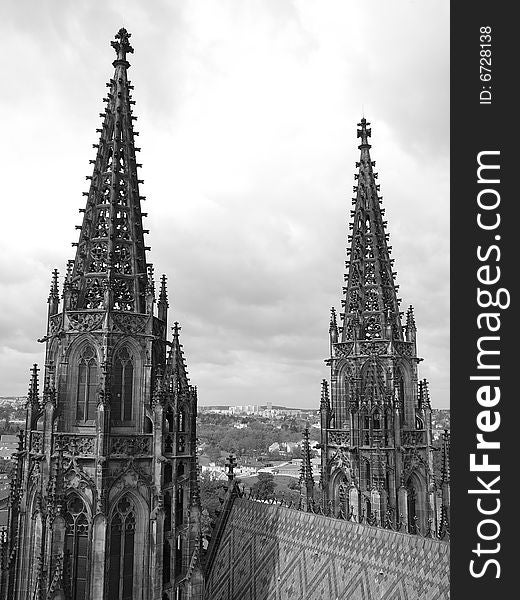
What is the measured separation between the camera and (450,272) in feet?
37.3

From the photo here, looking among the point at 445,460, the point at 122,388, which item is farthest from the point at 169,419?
the point at 445,460

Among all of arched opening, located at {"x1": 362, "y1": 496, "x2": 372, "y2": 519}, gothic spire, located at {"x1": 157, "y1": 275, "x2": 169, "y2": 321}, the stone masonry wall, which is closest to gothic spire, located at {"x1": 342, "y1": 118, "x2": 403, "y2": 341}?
arched opening, located at {"x1": 362, "y1": 496, "x2": 372, "y2": 519}

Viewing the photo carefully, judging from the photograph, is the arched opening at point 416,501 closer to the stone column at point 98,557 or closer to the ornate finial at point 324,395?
the ornate finial at point 324,395

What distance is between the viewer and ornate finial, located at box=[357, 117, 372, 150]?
40031 mm

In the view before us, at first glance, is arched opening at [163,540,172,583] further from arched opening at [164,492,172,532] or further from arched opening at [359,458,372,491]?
arched opening at [359,458,372,491]

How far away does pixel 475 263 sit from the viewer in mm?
11195

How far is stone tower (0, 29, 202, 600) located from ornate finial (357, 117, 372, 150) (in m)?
20.0

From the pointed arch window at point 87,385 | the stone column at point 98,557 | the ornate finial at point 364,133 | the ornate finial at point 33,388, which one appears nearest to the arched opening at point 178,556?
the stone column at point 98,557

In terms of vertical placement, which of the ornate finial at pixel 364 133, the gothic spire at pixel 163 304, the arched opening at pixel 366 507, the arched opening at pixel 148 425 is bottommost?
the arched opening at pixel 366 507

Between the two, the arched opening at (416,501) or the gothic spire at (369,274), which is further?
the gothic spire at (369,274)

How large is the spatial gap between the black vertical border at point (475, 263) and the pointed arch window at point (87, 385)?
13751mm

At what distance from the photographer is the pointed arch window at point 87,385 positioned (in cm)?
2166

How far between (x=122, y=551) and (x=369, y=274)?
2164 centimetres

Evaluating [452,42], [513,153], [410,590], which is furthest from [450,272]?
[410,590]
